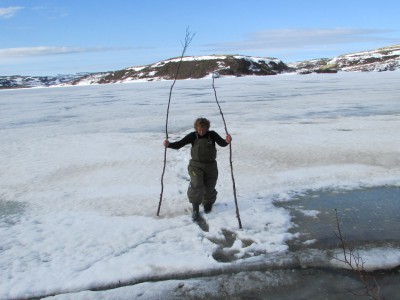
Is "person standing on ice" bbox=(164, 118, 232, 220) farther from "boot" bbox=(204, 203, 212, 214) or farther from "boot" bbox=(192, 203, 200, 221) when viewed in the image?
"boot" bbox=(204, 203, 212, 214)

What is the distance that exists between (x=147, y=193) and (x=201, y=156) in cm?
201

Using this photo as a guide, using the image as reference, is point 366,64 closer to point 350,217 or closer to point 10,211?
point 350,217

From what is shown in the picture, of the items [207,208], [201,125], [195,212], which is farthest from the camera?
[207,208]

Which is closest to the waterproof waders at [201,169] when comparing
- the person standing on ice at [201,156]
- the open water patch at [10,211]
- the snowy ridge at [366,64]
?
the person standing on ice at [201,156]

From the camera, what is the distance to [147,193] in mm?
7062

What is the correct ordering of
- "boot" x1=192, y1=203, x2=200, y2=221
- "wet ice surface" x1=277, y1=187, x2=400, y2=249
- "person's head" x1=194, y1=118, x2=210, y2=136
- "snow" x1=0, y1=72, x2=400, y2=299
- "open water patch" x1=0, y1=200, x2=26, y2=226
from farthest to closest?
"open water patch" x1=0, y1=200, x2=26, y2=226 → "boot" x1=192, y1=203, x2=200, y2=221 → "person's head" x1=194, y1=118, x2=210, y2=136 → "wet ice surface" x1=277, y1=187, x2=400, y2=249 → "snow" x1=0, y1=72, x2=400, y2=299

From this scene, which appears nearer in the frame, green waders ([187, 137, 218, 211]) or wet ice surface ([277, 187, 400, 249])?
wet ice surface ([277, 187, 400, 249])

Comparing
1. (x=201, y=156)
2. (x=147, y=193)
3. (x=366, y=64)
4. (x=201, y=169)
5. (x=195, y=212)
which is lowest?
(x=366, y=64)

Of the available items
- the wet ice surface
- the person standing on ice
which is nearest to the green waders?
the person standing on ice

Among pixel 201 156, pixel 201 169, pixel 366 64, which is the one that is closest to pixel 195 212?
pixel 201 169

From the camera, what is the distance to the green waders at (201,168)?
545cm

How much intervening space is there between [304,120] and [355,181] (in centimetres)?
767

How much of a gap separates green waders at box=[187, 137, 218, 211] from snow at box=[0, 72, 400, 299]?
1.46ft

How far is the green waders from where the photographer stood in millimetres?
5453
